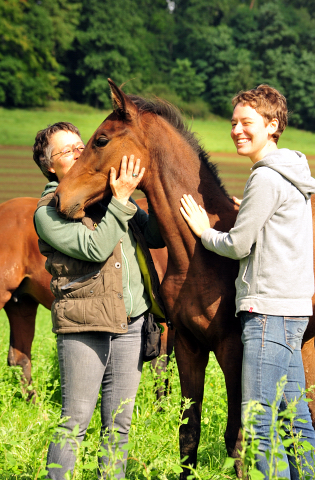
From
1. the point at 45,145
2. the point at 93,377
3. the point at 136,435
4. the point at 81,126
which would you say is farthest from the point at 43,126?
the point at 93,377

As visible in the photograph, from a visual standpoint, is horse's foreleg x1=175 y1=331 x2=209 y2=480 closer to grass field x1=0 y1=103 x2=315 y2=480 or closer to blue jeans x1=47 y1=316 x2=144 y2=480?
grass field x1=0 y1=103 x2=315 y2=480

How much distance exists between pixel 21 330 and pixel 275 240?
3.85 metres

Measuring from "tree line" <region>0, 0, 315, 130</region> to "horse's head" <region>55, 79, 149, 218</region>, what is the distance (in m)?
32.0

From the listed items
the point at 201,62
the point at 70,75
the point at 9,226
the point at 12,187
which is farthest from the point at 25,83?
the point at 9,226

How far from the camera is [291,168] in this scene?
2.23 m

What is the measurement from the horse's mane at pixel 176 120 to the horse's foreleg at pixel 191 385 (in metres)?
0.95

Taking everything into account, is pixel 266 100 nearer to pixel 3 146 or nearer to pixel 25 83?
pixel 3 146

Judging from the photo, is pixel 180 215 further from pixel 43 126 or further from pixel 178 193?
pixel 43 126

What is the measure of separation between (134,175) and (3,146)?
93.7 feet

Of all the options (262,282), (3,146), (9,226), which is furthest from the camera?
(3,146)

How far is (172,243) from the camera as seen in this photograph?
2.59 m

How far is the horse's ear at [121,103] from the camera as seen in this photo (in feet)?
7.88

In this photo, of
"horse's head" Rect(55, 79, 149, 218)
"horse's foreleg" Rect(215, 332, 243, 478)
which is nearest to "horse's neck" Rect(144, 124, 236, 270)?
"horse's head" Rect(55, 79, 149, 218)

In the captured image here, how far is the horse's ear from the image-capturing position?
7.88 ft
